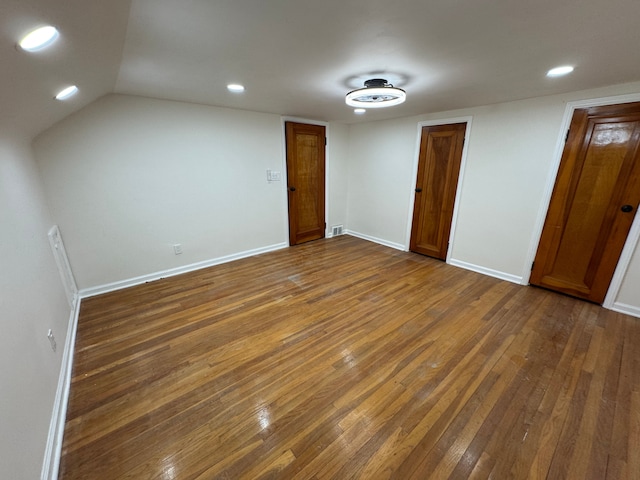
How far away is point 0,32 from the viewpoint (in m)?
0.81

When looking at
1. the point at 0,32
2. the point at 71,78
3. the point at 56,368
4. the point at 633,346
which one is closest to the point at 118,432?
the point at 56,368

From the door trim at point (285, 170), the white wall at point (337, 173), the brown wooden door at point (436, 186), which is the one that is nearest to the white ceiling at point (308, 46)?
the brown wooden door at point (436, 186)

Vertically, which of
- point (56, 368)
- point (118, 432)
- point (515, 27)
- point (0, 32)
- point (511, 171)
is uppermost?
point (515, 27)

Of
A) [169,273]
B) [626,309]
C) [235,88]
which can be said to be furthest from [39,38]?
[626,309]

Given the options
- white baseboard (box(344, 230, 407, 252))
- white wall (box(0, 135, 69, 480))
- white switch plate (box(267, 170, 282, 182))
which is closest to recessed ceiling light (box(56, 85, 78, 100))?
white wall (box(0, 135, 69, 480))

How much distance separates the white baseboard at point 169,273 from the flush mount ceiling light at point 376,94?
266cm

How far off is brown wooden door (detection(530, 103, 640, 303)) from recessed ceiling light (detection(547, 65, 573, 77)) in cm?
88

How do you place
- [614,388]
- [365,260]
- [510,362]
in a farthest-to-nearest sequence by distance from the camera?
[365,260]
[510,362]
[614,388]

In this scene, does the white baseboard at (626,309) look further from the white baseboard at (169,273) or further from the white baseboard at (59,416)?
the white baseboard at (59,416)

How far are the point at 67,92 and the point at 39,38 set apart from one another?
109 cm

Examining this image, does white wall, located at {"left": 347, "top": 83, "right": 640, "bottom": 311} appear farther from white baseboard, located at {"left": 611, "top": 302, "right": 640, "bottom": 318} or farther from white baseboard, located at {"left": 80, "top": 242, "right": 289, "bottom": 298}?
white baseboard, located at {"left": 80, "top": 242, "right": 289, "bottom": 298}

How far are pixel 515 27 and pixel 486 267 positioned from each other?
9.33 feet

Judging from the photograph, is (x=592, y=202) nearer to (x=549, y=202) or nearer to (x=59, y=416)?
(x=549, y=202)

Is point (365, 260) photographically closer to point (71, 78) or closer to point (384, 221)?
point (384, 221)
